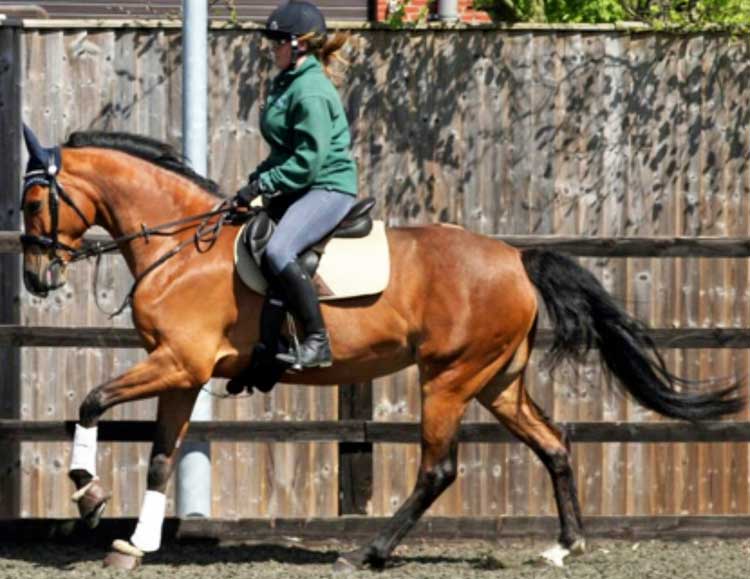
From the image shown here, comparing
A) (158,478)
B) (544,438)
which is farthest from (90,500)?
(544,438)

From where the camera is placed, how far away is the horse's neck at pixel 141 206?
8.70 m

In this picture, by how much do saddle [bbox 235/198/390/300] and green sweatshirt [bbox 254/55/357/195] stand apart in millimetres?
172

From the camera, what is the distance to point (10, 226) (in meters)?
10.2

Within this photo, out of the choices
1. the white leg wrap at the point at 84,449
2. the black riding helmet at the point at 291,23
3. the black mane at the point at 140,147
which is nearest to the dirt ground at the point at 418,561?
the white leg wrap at the point at 84,449

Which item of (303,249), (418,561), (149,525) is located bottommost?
(418,561)

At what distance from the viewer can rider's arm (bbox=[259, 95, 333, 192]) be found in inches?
331

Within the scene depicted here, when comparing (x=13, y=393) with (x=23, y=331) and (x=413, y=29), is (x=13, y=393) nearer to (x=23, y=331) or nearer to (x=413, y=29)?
(x=23, y=331)

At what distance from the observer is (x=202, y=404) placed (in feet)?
32.1

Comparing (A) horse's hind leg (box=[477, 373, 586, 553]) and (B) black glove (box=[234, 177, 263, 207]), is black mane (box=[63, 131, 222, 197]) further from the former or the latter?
(A) horse's hind leg (box=[477, 373, 586, 553])

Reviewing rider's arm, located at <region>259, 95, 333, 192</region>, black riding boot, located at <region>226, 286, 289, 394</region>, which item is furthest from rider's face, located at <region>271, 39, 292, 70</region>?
black riding boot, located at <region>226, 286, 289, 394</region>

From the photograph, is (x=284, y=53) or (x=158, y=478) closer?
(x=284, y=53)

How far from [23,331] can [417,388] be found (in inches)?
89.0

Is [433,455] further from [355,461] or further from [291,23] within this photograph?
[291,23]

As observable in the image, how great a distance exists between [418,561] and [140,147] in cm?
238
